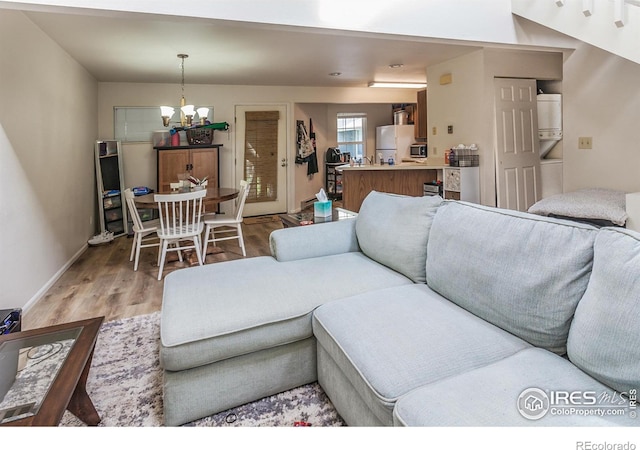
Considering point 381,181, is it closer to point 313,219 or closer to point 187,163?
point 313,219

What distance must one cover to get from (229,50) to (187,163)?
2352 millimetres

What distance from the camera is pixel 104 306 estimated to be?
2965 mm

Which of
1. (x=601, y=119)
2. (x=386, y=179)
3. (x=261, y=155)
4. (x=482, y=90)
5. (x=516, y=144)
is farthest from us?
(x=261, y=155)

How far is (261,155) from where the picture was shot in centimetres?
707

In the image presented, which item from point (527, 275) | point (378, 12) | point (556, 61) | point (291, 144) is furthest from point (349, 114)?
point (527, 275)

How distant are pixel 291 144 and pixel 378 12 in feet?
14.3

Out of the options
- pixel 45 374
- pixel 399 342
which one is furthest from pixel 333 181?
pixel 45 374

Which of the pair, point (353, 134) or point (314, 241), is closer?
point (314, 241)

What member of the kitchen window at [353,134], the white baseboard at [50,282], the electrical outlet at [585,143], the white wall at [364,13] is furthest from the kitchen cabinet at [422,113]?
the white baseboard at [50,282]

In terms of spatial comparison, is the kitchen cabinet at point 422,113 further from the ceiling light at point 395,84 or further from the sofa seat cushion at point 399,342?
the sofa seat cushion at point 399,342

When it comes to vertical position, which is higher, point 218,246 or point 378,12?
point 378,12

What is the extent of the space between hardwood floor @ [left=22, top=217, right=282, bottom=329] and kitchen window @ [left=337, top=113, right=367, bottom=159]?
15.9ft

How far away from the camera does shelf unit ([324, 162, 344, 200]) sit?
861 cm
